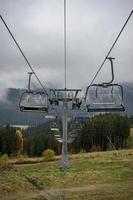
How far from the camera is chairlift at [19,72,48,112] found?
77.5ft

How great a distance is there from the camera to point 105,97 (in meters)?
21.8

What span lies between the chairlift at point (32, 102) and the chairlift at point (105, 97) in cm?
251

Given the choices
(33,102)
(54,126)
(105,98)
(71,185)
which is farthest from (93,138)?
(105,98)

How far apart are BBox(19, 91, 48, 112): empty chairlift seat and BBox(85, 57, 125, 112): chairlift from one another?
2.51 metres

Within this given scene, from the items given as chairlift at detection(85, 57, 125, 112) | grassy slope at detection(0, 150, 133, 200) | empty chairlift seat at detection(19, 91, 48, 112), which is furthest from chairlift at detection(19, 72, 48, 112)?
grassy slope at detection(0, 150, 133, 200)

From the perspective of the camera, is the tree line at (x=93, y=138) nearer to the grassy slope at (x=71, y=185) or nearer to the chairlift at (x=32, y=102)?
the grassy slope at (x=71, y=185)

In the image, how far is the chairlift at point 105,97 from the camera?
21047 mm

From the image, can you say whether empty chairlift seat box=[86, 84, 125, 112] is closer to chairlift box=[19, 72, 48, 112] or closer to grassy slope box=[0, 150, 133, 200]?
chairlift box=[19, 72, 48, 112]

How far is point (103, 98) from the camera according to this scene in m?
21.9

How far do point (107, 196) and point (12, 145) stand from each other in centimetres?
8521

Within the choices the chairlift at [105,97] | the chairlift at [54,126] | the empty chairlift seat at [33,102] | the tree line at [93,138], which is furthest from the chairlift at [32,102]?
the tree line at [93,138]

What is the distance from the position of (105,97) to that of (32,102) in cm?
413

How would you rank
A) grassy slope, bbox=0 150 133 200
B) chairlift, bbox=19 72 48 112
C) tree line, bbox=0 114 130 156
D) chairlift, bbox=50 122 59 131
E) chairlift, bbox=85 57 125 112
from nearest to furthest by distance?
chairlift, bbox=85 57 125 112
chairlift, bbox=19 72 48 112
grassy slope, bbox=0 150 133 200
chairlift, bbox=50 122 59 131
tree line, bbox=0 114 130 156

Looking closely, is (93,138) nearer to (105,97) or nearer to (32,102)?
(32,102)
